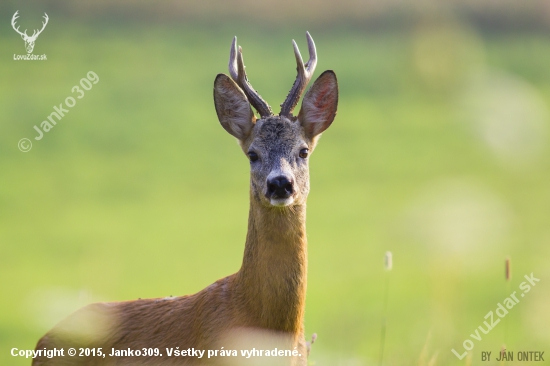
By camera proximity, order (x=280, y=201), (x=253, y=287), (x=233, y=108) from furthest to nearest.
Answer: (x=233, y=108) → (x=253, y=287) → (x=280, y=201)

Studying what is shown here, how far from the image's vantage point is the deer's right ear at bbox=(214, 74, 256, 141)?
8062 millimetres

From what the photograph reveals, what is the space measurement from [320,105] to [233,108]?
75cm

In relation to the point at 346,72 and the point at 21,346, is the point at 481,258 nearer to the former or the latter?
the point at 21,346

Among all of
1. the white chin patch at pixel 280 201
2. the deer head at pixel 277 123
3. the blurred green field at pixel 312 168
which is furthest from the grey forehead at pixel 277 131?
the blurred green field at pixel 312 168

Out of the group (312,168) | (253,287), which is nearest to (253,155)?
(253,287)

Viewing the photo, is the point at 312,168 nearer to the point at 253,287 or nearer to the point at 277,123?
the point at 277,123

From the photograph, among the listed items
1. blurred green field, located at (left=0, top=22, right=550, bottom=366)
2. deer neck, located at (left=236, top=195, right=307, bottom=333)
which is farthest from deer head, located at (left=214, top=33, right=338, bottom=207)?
blurred green field, located at (left=0, top=22, right=550, bottom=366)

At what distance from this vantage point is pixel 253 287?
739 cm

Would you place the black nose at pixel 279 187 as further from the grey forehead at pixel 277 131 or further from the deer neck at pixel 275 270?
the grey forehead at pixel 277 131

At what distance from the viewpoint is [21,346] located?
1472 cm

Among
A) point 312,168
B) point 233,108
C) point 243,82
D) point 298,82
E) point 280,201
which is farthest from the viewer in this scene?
point 312,168

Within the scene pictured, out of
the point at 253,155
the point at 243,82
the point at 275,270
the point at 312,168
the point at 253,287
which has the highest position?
the point at 312,168

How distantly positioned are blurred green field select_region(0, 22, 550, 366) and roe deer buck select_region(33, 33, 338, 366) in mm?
5266

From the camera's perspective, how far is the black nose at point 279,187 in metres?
7.24
